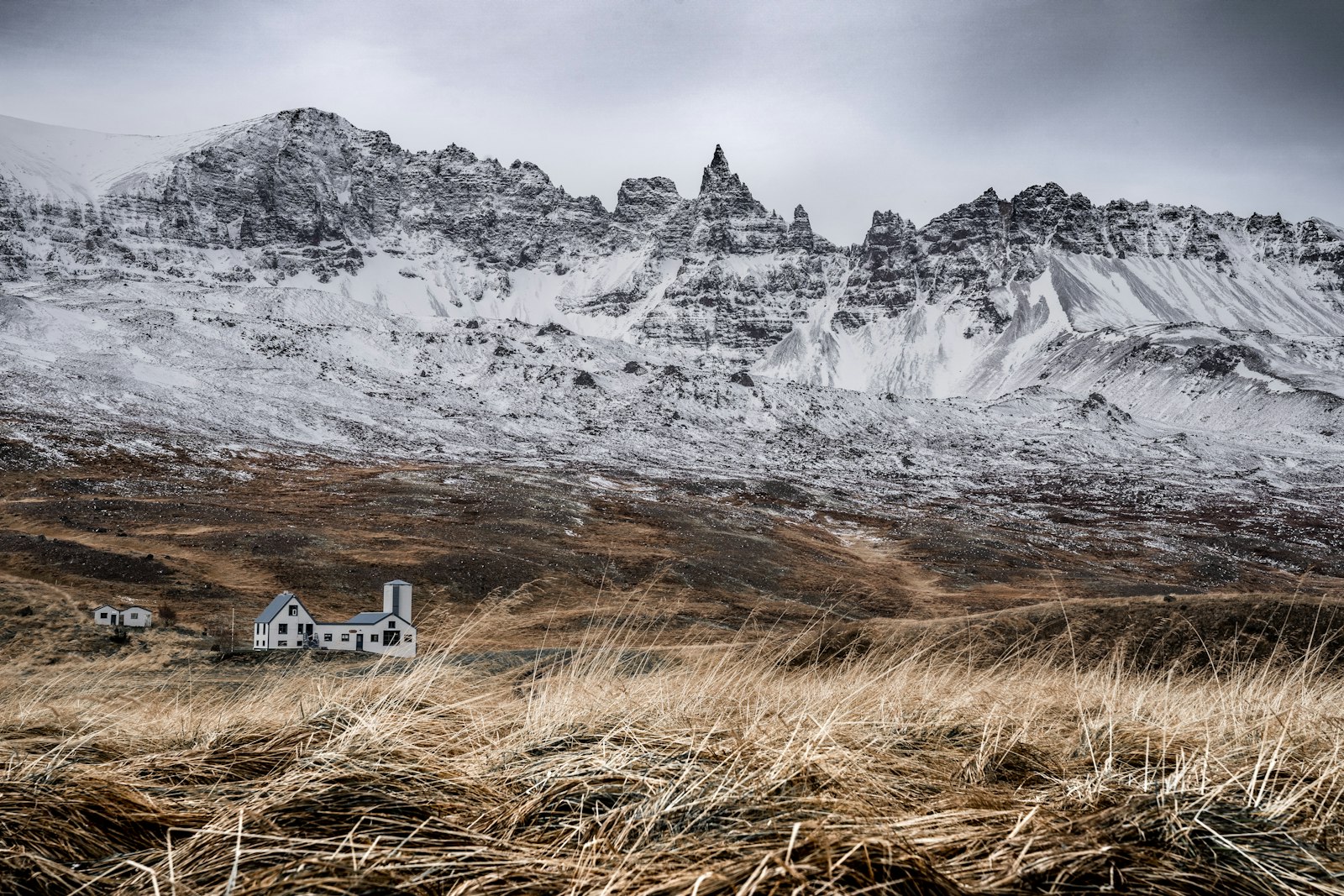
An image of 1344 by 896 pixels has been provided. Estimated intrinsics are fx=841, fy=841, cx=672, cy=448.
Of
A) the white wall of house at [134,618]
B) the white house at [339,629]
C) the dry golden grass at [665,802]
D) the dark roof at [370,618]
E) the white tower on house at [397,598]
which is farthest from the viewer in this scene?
the white tower on house at [397,598]

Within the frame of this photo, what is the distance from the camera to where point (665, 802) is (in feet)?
7.72

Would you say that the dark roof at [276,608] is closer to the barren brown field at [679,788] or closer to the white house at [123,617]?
the white house at [123,617]

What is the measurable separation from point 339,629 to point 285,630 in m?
1.68

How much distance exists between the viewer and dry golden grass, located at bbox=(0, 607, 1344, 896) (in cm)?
193

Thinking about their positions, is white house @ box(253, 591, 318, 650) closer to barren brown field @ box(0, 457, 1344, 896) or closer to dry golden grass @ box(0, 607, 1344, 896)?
barren brown field @ box(0, 457, 1344, 896)

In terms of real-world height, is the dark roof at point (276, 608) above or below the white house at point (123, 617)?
above

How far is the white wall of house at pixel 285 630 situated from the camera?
25938 millimetres

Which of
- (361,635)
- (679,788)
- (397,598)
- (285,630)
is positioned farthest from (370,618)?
(679,788)

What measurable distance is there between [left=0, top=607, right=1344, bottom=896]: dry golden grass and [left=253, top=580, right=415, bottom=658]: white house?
2402 cm

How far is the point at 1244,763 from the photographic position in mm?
2971

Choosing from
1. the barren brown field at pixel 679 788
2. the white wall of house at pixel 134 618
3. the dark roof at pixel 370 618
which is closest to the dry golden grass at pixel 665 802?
the barren brown field at pixel 679 788

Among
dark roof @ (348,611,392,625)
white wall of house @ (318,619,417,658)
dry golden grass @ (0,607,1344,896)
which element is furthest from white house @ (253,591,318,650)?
dry golden grass @ (0,607,1344,896)

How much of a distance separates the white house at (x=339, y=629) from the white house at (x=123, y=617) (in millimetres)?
3544

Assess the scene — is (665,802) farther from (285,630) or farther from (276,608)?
(285,630)
